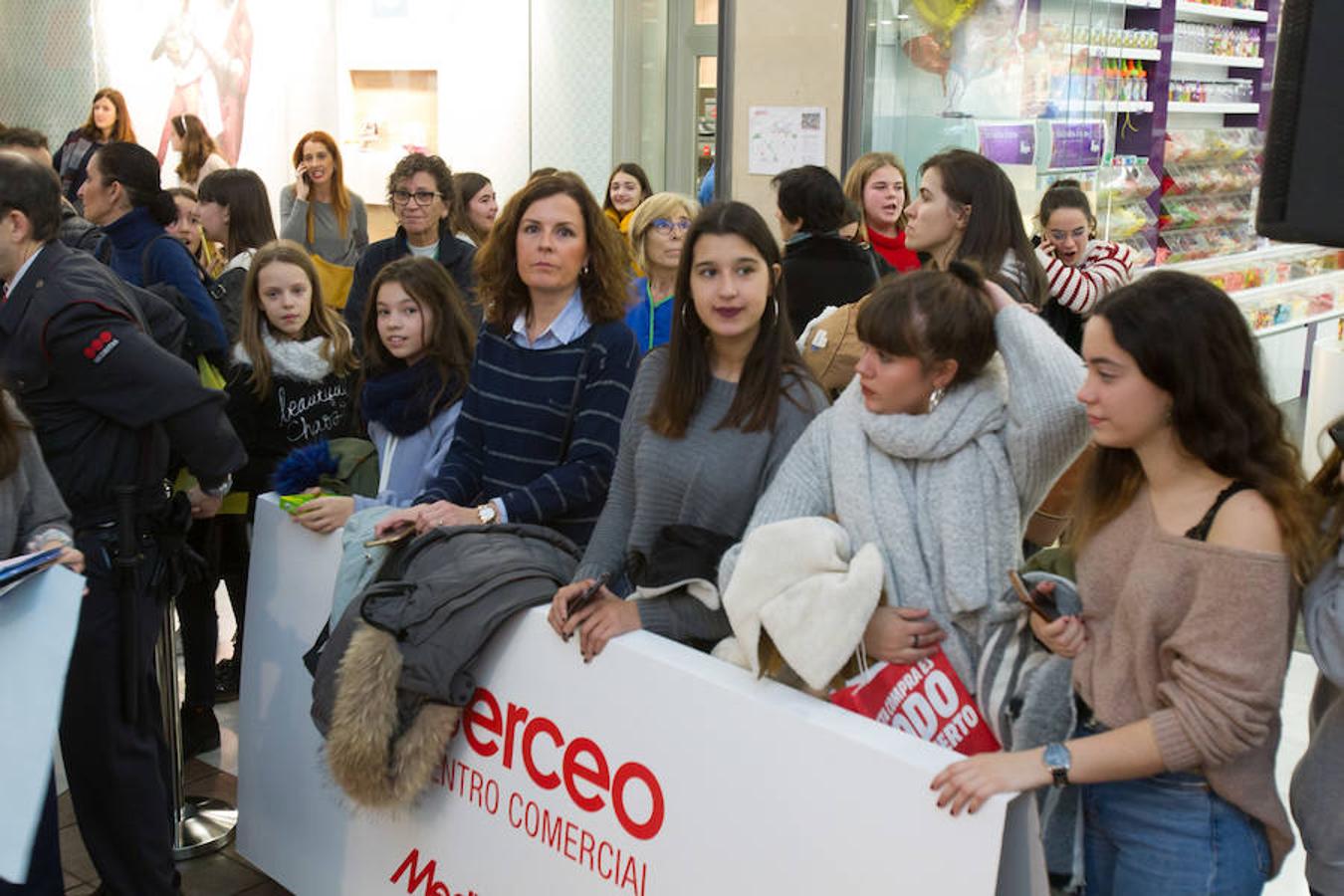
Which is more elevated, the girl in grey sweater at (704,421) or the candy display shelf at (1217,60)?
the candy display shelf at (1217,60)

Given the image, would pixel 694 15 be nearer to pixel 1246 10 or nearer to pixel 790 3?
pixel 790 3

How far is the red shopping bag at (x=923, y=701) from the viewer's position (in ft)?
6.51

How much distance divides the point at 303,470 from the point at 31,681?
95 centimetres

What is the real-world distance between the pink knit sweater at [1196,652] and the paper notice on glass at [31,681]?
168 centimetres

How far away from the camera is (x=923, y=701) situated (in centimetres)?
199

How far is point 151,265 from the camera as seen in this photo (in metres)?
4.07

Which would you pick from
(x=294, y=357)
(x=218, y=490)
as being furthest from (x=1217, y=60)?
(x=218, y=490)

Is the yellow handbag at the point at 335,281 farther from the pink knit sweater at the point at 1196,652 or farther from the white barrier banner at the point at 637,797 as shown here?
the pink knit sweater at the point at 1196,652

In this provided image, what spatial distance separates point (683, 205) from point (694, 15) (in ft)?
10.1

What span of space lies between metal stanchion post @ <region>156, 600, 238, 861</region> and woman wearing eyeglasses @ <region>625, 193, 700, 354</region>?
1.81 m

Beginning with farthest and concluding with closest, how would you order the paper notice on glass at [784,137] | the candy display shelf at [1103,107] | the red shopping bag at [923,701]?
the candy display shelf at [1103,107]
the paper notice on glass at [784,137]
the red shopping bag at [923,701]

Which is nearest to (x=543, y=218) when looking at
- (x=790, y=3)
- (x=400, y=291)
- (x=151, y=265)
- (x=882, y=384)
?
(x=400, y=291)

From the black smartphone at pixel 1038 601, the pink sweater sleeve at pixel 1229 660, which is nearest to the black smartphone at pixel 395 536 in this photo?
the black smartphone at pixel 1038 601

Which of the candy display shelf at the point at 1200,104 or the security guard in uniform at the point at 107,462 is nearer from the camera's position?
the security guard in uniform at the point at 107,462
